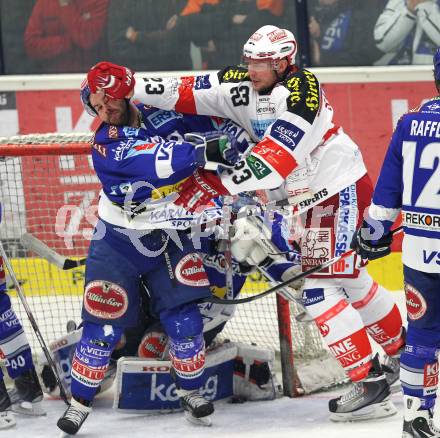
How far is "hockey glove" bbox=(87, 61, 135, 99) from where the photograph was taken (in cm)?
431

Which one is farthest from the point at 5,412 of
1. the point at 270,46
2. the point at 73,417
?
the point at 270,46

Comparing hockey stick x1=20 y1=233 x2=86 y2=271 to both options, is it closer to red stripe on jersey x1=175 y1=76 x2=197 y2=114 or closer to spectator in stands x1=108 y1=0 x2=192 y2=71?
red stripe on jersey x1=175 y1=76 x2=197 y2=114

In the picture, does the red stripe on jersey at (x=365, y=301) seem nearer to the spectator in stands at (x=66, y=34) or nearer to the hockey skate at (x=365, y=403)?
the hockey skate at (x=365, y=403)

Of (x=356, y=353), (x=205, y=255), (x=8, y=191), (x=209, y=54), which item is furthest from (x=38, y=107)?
(x=356, y=353)

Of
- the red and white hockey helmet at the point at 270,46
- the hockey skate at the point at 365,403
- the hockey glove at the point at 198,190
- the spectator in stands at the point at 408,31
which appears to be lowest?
the hockey skate at the point at 365,403

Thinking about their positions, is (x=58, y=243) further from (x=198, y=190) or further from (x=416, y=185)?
(x=416, y=185)

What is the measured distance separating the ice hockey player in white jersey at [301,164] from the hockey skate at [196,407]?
42 centimetres

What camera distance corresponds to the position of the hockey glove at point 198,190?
4.43m

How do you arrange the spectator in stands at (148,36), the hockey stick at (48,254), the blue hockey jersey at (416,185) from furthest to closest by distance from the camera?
the spectator in stands at (148,36) < the hockey stick at (48,254) < the blue hockey jersey at (416,185)

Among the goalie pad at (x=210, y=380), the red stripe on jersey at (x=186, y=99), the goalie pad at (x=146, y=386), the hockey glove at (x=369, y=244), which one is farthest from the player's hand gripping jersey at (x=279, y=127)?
the goalie pad at (x=146, y=386)

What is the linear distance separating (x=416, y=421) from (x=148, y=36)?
3410mm

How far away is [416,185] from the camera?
12.5ft

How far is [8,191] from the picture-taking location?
5332 mm

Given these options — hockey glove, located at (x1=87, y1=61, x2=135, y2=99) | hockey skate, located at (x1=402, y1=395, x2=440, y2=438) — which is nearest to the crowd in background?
hockey glove, located at (x1=87, y1=61, x2=135, y2=99)
